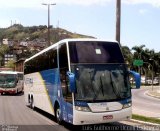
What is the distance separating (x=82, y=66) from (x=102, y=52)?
1148mm

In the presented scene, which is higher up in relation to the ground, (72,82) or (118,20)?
(118,20)

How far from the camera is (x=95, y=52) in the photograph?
49.4ft

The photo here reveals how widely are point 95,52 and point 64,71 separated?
4.76 ft

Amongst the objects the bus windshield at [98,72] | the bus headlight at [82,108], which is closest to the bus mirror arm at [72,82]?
the bus windshield at [98,72]

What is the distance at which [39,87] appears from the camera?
22094 millimetres

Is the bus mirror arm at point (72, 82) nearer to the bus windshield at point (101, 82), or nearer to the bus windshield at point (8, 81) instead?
the bus windshield at point (101, 82)

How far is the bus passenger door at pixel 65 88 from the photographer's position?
14.6 metres

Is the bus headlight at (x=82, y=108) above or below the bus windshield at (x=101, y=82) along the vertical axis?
below

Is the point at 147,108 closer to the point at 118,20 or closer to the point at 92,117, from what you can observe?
the point at 118,20

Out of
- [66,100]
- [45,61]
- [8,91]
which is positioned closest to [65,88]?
[66,100]

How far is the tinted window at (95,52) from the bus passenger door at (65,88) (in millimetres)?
514

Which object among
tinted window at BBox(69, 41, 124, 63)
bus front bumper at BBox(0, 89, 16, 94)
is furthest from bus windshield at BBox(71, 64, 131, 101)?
bus front bumper at BBox(0, 89, 16, 94)

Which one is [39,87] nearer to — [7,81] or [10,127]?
[10,127]

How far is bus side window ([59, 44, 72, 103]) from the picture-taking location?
15.0 m
